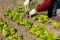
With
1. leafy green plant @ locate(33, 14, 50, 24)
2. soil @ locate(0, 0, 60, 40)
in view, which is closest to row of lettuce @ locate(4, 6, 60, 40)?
leafy green plant @ locate(33, 14, 50, 24)

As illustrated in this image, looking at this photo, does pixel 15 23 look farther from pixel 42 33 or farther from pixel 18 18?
pixel 42 33

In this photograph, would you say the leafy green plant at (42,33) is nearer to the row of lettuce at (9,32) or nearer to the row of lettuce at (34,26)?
the row of lettuce at (34,26)

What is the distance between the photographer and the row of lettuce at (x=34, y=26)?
18.6 ft

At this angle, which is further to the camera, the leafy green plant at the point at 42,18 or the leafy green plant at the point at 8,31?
the leafy green plant at the point at 42,18

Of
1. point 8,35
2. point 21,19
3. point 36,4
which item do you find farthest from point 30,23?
point 36,4

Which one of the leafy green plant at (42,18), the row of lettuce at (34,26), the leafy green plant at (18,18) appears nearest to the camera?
the row of lettuce at (34,26)

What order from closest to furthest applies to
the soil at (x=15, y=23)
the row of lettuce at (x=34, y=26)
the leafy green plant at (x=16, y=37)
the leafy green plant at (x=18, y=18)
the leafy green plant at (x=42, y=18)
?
the leafy green plant at (x=16, y=37) < the row of lettuce at (x=34, y=26) < the soil at (x=15, y=23) < the leafy green plant at (x=18, y=18) < the leafy green plant at (x=42, y=18)

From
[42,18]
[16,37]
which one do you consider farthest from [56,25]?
[16,37]

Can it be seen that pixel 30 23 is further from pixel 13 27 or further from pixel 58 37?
pixel 58 37

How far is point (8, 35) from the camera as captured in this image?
19.2 feet

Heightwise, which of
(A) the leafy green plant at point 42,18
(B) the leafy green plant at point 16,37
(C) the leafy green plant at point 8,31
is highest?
(A) the leafy green plant at point 42,18

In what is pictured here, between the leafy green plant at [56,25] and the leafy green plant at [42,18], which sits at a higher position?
the leafy green plant at [42,18]

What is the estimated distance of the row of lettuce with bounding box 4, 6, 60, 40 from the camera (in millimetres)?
5664

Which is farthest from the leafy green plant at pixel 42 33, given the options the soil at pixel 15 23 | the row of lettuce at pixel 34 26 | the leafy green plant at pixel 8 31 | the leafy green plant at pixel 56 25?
the leafy green plant at pixel 8 31
